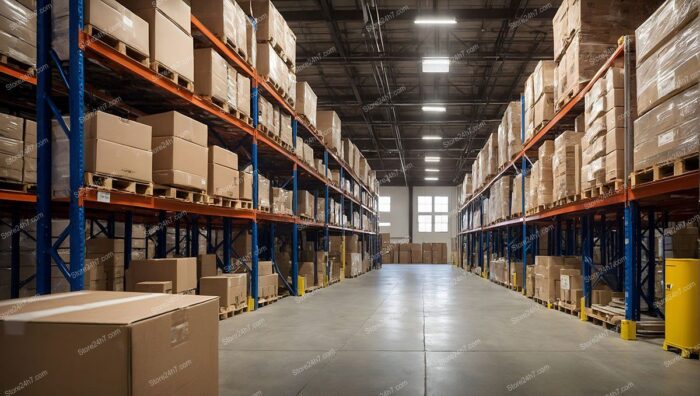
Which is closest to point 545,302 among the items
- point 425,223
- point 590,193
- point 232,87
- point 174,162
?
point 590,193

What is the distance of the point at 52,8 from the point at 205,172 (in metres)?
2.51

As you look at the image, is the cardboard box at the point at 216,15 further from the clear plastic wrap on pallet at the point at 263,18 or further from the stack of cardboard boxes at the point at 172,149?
the stack of cardboard boxes at the point at 172,149

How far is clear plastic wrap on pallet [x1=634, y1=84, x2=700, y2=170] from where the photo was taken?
4.60 metres

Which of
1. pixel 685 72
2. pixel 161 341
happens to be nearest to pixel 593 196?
pixel 685 72

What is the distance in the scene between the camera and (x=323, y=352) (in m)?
5.34

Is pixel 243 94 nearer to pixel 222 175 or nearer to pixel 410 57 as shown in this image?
pixel 222 175

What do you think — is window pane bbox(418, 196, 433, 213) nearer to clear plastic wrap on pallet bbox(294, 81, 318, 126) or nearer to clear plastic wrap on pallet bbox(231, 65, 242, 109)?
clear plastic wrap on pallet bbox(294, 81, 318, 126)

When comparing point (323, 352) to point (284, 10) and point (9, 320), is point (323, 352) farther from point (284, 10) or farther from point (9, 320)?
point (284, 10)

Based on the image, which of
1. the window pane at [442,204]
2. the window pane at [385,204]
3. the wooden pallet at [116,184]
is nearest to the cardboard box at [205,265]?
the wooden pallet at [116,184]

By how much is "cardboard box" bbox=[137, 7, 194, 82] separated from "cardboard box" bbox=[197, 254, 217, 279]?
121 inches

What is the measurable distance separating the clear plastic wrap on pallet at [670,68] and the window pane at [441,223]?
30.9 metres

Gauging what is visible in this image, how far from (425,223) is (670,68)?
3156 cm

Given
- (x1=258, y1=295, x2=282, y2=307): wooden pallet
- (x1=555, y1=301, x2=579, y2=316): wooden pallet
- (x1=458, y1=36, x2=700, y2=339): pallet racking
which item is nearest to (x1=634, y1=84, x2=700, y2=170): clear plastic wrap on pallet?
(x1=458, y1=36, x2=700, y2=339): pallet racking

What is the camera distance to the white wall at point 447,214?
35844 millimetres
